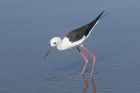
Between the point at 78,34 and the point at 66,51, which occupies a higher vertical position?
the point at 66,51

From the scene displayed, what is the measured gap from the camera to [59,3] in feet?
30.5

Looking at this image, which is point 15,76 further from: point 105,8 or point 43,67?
point 105,8

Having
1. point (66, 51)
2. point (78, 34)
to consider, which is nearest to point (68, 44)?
point (78, 34)

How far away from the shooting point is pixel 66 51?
7.47 m

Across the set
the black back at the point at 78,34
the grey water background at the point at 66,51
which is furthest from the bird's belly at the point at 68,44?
the grey water background at the point at 66,51

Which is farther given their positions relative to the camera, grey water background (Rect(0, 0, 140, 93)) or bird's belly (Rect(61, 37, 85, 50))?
bird's belly (Rect(61, 37, 85, 50))

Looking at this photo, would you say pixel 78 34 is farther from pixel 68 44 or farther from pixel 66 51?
pixel 66 51

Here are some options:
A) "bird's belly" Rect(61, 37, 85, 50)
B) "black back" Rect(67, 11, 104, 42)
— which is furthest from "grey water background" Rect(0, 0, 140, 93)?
"black back" Rect(67, 11, 104, 42)

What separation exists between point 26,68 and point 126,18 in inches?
103

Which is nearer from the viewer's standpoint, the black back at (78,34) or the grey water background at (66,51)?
the grey water background at (66,51)

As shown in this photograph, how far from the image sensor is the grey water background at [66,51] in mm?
6211

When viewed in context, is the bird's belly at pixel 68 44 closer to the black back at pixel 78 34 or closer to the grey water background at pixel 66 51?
the black back at pixel 78 34

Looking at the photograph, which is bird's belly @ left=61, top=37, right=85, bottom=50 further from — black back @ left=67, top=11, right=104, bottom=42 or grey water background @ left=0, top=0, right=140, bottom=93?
grey water background @ left=0, top=0, right=140, bottom=93

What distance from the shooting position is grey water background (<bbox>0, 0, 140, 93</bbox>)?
20.4 feet
